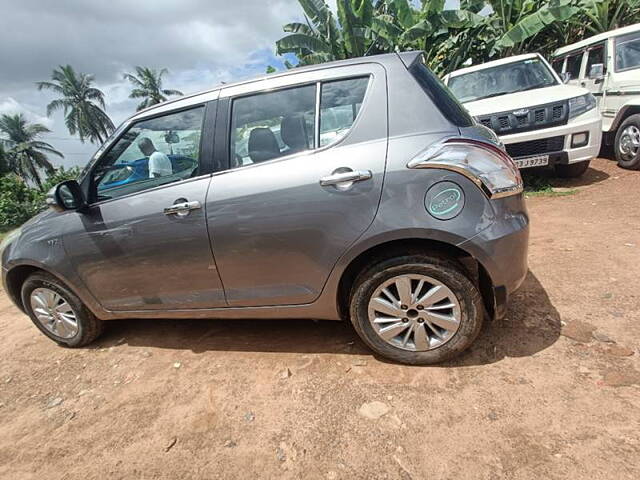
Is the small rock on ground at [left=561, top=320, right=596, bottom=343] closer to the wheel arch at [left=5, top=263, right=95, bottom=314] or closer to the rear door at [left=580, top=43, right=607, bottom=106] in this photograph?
the wheel arch at [left=5, top=263, right=95, bottom=314]

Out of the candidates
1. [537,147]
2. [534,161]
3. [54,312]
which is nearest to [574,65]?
[537,147]

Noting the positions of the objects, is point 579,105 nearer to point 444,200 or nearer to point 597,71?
point 597,71

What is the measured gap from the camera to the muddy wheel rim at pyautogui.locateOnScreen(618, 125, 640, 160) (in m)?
5.59

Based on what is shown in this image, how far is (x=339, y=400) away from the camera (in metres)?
2.15

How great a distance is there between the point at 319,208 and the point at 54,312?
2.54m

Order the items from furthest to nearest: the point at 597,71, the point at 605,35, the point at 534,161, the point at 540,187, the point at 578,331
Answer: the point at 605,35 < the point at 597,71 < the point at 540,187 < the point at 534,161 < the point at 578,331

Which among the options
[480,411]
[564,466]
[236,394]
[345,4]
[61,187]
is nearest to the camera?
[564,466]

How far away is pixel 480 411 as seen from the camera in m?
1.92

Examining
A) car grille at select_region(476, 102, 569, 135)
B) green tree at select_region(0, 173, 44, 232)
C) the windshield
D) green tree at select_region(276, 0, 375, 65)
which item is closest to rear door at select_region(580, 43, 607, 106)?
the windshield

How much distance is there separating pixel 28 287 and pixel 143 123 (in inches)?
69.0

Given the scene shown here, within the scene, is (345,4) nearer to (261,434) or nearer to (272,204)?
(272,204)

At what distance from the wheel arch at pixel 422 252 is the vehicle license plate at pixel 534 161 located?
3636 mm

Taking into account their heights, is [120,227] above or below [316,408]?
above

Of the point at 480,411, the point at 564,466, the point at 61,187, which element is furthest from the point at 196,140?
the point at 564,466
